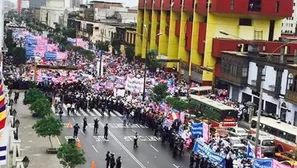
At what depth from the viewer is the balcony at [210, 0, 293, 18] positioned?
64.5 meters

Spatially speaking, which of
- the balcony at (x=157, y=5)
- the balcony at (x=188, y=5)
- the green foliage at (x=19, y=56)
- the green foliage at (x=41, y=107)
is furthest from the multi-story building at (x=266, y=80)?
the balcony at (x=157, y=5)

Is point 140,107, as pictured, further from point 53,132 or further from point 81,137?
→ point 53,132

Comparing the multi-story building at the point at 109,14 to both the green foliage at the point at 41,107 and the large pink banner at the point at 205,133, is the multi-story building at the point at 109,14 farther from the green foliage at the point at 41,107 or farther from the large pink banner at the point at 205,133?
the large pink banner at the point at 205,133

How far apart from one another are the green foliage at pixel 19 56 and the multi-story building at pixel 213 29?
51.6ft

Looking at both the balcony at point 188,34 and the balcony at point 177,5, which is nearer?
the balcony at point 188,34

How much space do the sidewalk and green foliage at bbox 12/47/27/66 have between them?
29422 mm

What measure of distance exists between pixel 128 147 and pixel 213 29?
33844 mm

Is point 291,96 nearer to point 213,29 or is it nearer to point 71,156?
point 213,29

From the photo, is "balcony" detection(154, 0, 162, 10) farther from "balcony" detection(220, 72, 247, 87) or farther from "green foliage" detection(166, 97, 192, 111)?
"green foliage" detection(166, 97, 192, 111)

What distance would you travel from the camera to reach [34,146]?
33.6 m

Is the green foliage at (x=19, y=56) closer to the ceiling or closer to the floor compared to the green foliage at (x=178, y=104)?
closer to the ceiling

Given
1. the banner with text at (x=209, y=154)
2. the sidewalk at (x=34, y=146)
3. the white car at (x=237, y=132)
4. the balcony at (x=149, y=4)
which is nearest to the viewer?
the banner with text at (x=209, y=154)

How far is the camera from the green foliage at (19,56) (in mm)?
71375

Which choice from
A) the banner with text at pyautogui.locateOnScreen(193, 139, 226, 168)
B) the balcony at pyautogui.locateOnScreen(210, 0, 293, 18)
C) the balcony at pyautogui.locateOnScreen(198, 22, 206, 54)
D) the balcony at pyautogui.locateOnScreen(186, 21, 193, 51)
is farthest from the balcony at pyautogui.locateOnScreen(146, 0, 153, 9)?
the banner with text at pyautogui.locateOnScreen(193, 139, 226, 168)
